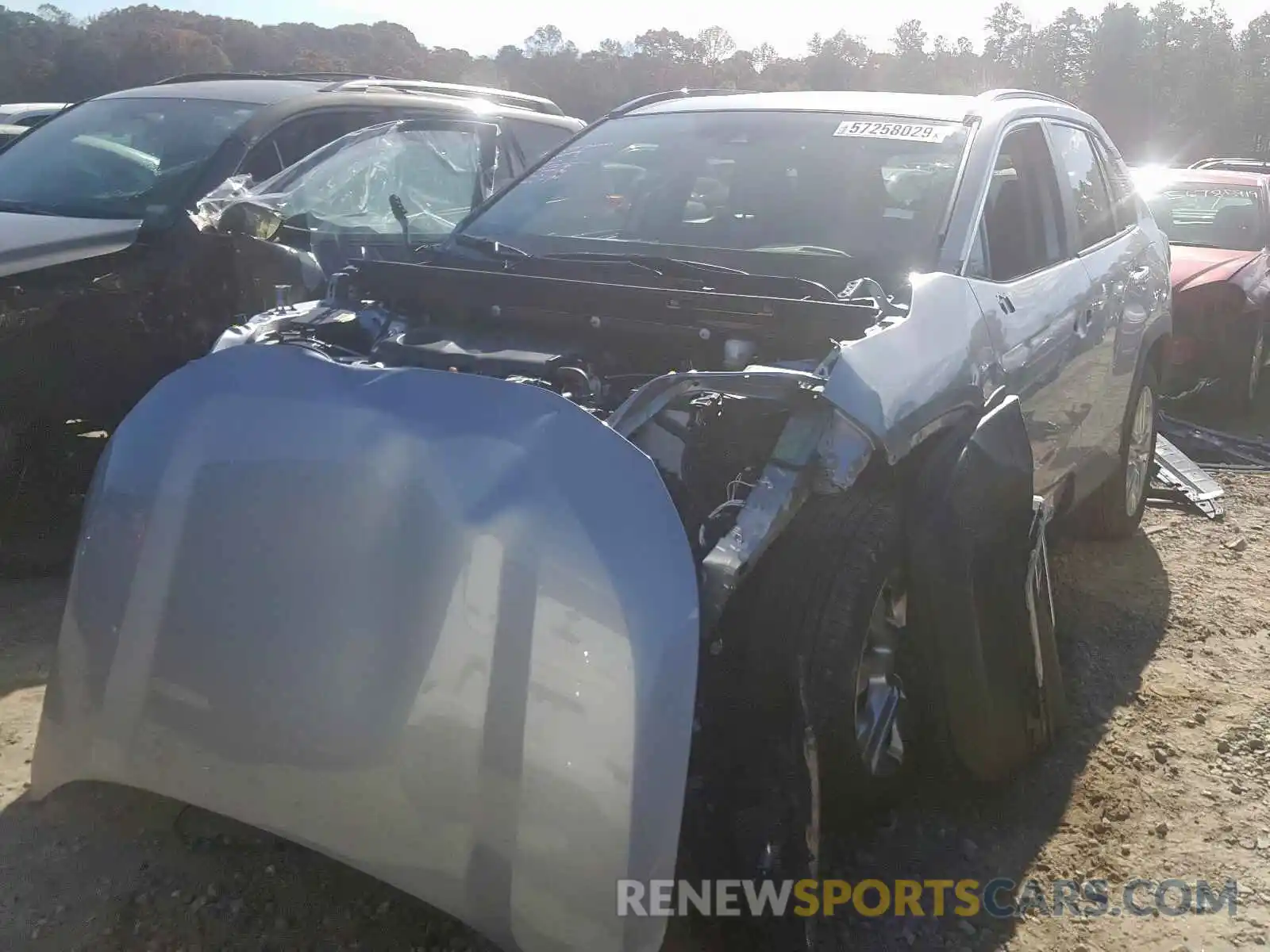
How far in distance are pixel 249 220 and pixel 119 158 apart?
5.37 ft

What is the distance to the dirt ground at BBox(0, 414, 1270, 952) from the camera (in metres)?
2.53

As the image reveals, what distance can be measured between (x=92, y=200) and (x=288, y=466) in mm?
3411

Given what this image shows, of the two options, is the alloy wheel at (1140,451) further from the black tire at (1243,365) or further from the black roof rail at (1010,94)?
the black tire at (1243,365)

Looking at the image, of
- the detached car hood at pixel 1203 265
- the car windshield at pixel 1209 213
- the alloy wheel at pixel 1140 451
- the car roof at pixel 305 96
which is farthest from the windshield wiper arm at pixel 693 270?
the car windshield at pixel 1209 213

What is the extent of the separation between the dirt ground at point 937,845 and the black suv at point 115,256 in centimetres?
70

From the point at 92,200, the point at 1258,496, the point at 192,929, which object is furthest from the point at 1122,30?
A: the point at 192,929

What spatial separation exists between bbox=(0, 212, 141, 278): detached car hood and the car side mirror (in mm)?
645

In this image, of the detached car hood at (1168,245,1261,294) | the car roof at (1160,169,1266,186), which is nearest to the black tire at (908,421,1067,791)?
the detached car hood at (1168,245,1261,294)

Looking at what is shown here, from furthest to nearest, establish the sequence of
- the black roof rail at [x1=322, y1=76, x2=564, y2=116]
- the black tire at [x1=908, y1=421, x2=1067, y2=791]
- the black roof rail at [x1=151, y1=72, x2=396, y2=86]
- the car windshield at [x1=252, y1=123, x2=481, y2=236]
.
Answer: the black roof rail at [x1=151, y1=72, x2=396, y2=86], the black roof rail at [x1=322, y1=76, x2=564, y2=116], the car windshield at [x1=252, y1=123, x2=481, y2=236], the black tire at [x1=908, y1=421, x2=1067, y2=791]

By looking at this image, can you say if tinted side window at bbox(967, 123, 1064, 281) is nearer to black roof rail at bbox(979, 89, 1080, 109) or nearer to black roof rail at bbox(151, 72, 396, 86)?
black roof rail at bbox(979, 89, 1080, 109)

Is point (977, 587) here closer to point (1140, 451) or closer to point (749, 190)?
point (749, 190)

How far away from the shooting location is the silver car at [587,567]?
6.82 ft

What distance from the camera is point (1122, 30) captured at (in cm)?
3772

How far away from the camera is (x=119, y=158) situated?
5.33 meters
